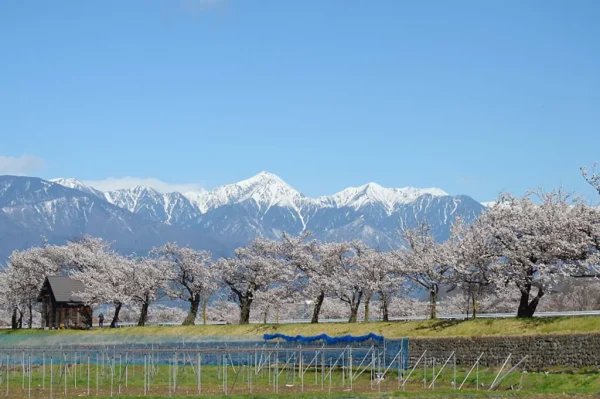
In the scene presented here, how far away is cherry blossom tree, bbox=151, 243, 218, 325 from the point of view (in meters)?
85.9

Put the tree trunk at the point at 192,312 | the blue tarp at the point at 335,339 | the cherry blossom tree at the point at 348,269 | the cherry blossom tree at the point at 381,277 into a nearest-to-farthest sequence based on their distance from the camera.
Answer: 1. the blue tarp at the point at 335,339
2. the cherry blossom tree at the point at 381,277
3. the cherry blossom tree at the point at 348,269
4. the tree trunk at the point at 192,312

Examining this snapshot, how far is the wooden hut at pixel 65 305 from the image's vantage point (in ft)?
298

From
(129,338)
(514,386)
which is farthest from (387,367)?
(129,338)

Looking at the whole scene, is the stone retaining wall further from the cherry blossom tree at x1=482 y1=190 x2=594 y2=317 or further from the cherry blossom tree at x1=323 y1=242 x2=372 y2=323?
the cherry blossom tree at x1=323 y1=242 x2=372 y2=323

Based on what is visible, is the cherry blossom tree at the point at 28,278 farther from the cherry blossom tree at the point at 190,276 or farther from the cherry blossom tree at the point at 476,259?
the cherry blossom tree at the point at 476,259

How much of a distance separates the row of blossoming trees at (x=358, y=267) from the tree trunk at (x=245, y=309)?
0.11 m

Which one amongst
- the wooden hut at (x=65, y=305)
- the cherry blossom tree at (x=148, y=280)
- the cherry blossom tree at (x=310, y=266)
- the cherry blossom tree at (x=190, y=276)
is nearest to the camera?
the cherry blossom tree at (x=310, y=266)

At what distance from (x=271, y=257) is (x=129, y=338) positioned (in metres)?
16.4

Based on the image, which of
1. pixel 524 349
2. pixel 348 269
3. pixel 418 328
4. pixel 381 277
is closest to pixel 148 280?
pixel 348 269

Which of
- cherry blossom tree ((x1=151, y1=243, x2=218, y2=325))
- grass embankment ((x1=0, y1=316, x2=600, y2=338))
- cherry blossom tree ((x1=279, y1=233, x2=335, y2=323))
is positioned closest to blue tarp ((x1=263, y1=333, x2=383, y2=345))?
grass embankment ((x1=0, y1=316, x2=600, y2=338))

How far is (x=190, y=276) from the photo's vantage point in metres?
87.7

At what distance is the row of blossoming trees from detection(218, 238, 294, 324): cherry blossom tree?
0.10 m

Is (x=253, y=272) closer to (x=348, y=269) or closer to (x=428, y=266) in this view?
(x=348, y=269)

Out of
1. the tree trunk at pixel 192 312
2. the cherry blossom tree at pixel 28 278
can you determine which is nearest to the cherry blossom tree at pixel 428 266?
the tree trunk at pixel 192 312
